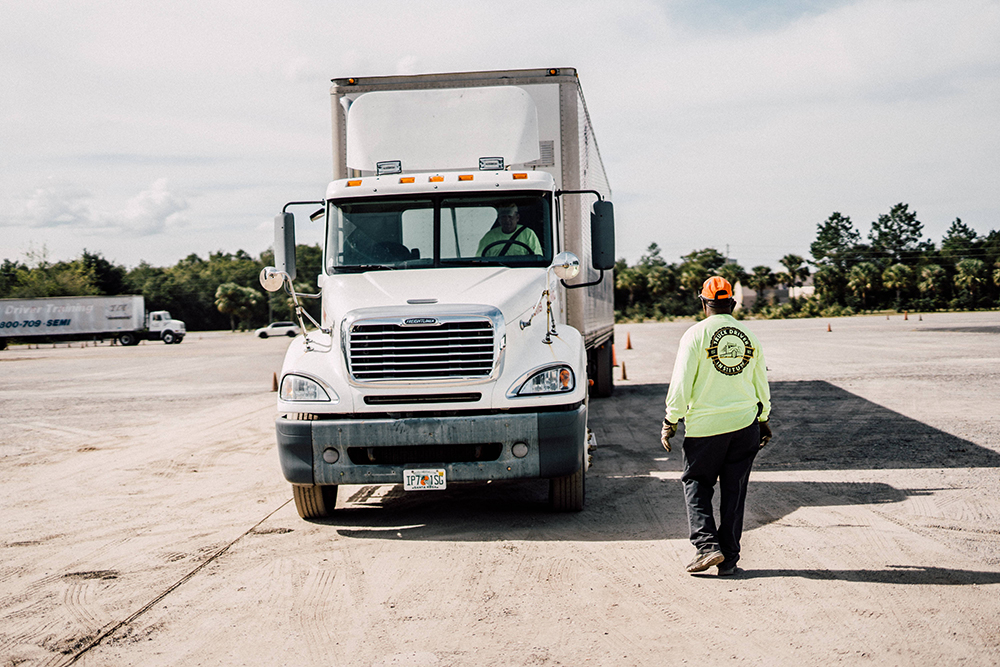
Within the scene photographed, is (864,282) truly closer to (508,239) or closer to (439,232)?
(508,239)

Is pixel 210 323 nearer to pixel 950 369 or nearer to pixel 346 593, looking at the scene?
pixel 950 369

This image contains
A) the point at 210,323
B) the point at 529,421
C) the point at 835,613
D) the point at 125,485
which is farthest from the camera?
the point at 210,323

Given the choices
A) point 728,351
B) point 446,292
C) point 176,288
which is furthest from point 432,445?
point 176,288

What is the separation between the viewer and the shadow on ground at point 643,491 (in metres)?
6.36

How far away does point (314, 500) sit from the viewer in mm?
6676

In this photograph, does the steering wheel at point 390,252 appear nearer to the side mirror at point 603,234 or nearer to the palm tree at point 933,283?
the side mirror at point 603,234

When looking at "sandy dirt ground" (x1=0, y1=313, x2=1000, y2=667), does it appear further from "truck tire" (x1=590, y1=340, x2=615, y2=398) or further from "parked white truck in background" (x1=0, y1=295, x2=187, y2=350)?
"parked white truck in background" (x1=0, y1=295, x2=187, y2=350)

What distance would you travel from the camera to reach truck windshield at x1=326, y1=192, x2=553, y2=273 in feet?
23.7

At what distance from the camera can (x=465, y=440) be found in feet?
19.8

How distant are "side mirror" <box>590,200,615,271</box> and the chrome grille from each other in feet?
5.96

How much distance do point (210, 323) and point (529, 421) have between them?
105 m

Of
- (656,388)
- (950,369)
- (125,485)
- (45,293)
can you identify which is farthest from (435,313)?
(45,293)

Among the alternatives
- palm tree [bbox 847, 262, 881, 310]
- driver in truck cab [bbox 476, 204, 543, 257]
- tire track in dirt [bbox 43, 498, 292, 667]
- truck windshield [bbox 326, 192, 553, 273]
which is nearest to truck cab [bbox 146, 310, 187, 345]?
truck windshield [bbox 326, 192, 553, 273]

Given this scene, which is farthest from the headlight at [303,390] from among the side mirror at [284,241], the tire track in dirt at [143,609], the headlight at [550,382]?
the side mirror at [284,241]
